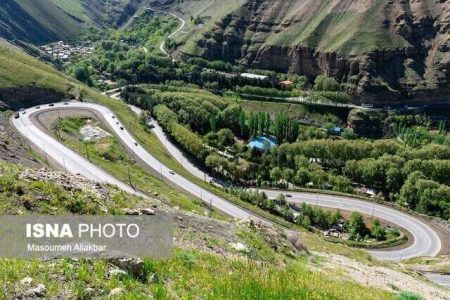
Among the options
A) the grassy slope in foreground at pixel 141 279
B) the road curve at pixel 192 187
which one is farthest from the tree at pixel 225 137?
the grassy slope in foreground at pixel 141 279

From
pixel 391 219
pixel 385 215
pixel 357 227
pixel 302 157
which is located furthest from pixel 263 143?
pixel 357 227

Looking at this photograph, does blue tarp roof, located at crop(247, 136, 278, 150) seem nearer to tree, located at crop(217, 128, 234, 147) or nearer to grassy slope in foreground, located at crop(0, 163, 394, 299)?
tree, located at crop(217, 128, 234, 147)

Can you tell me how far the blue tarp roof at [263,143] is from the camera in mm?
156675

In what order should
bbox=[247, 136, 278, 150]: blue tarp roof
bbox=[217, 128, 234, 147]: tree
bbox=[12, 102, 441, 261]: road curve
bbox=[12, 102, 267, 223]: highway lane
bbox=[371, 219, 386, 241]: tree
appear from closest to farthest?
1. bbox=[12, 102, 441, 261]: road curve
2. bbox=[12, 102, 267, 223]: highway lane
3. bbox=[371, 219, 386, 241]: tree
4. bbox=[247, 136, 278, 150]: blue tarp roof
5. bbox=[217, 128, 234, 147]: tree

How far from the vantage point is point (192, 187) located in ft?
359

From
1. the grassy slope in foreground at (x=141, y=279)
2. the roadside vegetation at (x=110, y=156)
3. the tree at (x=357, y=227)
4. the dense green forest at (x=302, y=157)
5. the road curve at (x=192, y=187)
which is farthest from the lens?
the dense green forest at (x=302, y=157)

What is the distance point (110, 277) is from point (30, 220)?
3330 mm

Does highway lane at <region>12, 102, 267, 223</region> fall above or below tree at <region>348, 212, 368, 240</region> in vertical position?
above

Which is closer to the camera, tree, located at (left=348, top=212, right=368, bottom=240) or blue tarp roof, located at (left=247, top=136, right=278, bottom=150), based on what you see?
tree, located at (left=348, top=212, right=368, bottom=240)

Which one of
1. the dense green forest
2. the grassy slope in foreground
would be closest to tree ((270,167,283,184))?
the dense green forest

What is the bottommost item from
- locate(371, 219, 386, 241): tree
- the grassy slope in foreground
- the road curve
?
locate(371, 219, 386, 241): tree

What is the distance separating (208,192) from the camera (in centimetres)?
10800

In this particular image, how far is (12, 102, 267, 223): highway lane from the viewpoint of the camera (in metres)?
93.8

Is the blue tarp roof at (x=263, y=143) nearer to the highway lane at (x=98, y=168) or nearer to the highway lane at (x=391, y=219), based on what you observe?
the highway lane at (x=391, y=219)
